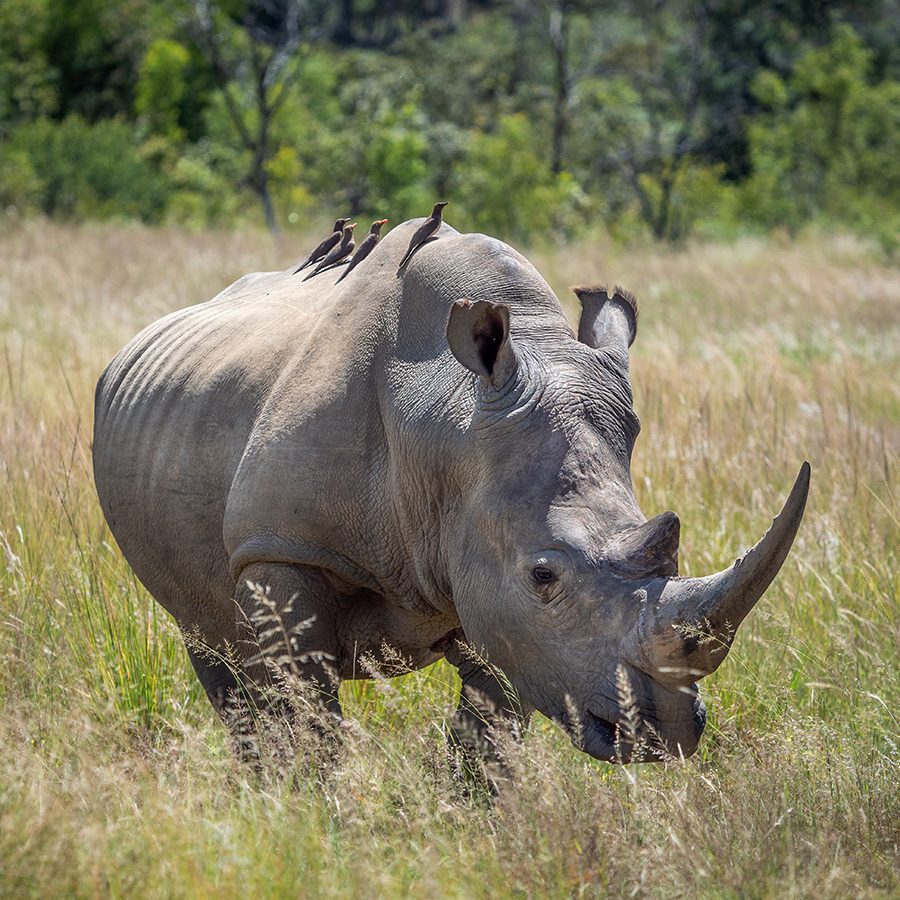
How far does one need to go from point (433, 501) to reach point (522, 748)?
73cm

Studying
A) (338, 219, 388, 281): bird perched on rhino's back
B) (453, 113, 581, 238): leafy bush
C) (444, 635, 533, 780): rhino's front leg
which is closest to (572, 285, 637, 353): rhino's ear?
(338, 219, 388, 281): bird perched on rhino's back

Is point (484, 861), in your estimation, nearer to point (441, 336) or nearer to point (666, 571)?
point (666, 571)

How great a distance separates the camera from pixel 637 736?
125 inches

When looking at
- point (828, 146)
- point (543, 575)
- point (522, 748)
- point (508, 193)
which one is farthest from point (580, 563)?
point (828, 146)

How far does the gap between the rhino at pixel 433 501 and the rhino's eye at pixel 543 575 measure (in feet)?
0.04

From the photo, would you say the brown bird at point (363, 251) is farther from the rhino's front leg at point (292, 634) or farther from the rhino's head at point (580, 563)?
the rhino's front leg at point (292, 634)

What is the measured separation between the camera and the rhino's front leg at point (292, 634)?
12.4 feet

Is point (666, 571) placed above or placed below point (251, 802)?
above

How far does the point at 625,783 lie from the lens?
3971 mm

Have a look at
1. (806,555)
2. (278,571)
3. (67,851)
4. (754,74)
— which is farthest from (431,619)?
(754,74)

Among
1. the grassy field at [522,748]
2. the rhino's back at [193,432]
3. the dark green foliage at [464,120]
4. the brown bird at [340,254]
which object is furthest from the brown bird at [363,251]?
the dark green foliage at [464,120]

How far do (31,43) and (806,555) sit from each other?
85.8 ft

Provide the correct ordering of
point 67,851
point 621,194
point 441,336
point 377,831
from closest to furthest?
point 67,851
point 377,831
point 441,336
point 621,194

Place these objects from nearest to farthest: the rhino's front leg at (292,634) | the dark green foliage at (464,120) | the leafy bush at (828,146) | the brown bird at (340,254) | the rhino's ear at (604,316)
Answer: the rhino's front leg at (292,634) → the rhino's ear at (604,316) → the brown bird at (340,254) → the dark green foliage at (464,120) → the leafy bush at (828,146)
